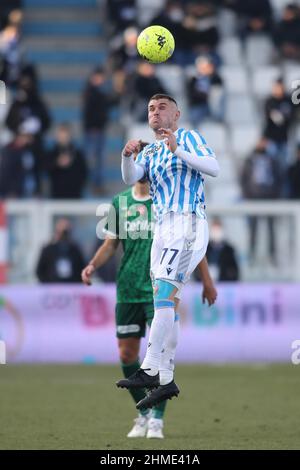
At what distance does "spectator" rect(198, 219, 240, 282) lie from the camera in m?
18.7

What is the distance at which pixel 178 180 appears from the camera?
10.2 m

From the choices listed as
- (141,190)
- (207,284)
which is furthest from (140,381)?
(141,190)

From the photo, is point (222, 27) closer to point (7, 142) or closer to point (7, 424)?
point (7, 142)

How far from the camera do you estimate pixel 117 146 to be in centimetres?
2391

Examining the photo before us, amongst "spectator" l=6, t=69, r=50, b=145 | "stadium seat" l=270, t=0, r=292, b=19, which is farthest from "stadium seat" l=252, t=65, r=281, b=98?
"spectator" l=6, t=69, r=50, b=145

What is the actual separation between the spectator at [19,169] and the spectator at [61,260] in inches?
100

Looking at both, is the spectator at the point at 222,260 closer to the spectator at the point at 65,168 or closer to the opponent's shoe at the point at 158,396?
the spectator at the point at 65,168

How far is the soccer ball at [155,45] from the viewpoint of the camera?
32.8 ft

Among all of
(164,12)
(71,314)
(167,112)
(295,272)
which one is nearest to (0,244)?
(71,314)

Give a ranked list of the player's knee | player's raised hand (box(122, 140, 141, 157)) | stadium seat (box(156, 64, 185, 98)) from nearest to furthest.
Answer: player's raised hand (box(122, 140, 141, 157)), the player's knee, stadium seat (box(156, 64, 185, 98))

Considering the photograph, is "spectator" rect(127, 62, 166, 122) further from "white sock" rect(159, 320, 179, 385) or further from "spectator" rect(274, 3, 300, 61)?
"white sock" rect(159, 320, 179, 385)

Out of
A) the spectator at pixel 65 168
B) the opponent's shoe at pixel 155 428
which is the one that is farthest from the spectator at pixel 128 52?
the opponent's shoe at pixel 155 428

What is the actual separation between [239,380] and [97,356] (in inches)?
107

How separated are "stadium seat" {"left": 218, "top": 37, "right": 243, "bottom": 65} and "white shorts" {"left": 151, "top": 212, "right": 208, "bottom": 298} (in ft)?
52.3
